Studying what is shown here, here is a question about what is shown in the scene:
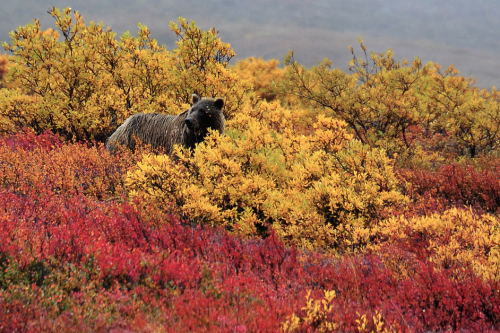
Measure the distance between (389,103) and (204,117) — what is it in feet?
24.5

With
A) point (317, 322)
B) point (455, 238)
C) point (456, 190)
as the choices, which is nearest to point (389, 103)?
point (456, 190)

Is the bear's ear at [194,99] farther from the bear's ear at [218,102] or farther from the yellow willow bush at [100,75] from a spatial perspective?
the yellow willow bush at [100,75]

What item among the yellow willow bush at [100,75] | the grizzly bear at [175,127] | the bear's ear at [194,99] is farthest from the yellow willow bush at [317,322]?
the yellow willow bush at [100,75]

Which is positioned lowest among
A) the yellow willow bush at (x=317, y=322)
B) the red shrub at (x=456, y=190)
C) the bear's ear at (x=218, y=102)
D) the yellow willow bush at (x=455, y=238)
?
the red shrub at (x=456, y=190)

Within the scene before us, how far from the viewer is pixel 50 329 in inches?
105

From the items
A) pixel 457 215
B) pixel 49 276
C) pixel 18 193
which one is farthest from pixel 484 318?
pixel 18 193

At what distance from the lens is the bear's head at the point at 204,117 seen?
8.47 metres

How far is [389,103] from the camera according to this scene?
1281 cm

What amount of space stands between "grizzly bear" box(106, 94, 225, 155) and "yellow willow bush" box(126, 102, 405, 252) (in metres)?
2.54

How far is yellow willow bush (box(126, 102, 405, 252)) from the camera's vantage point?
5.37 m

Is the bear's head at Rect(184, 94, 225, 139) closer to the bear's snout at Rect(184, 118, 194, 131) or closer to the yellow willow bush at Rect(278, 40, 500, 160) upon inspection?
the bear's snout at Rect(184, 118, 194, 131)

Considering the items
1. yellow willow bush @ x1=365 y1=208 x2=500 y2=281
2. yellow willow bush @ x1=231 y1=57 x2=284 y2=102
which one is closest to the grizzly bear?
yellow willow bush @ x1=365 y1=208 x2=500 y2=281

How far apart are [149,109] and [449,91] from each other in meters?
12.6

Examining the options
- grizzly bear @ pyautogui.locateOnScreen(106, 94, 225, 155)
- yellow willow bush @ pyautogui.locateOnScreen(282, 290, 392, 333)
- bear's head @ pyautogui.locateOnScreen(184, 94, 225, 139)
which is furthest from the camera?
grizzly bear @ pyautogui.locateOnScreen(106, 94, 225, 155)
